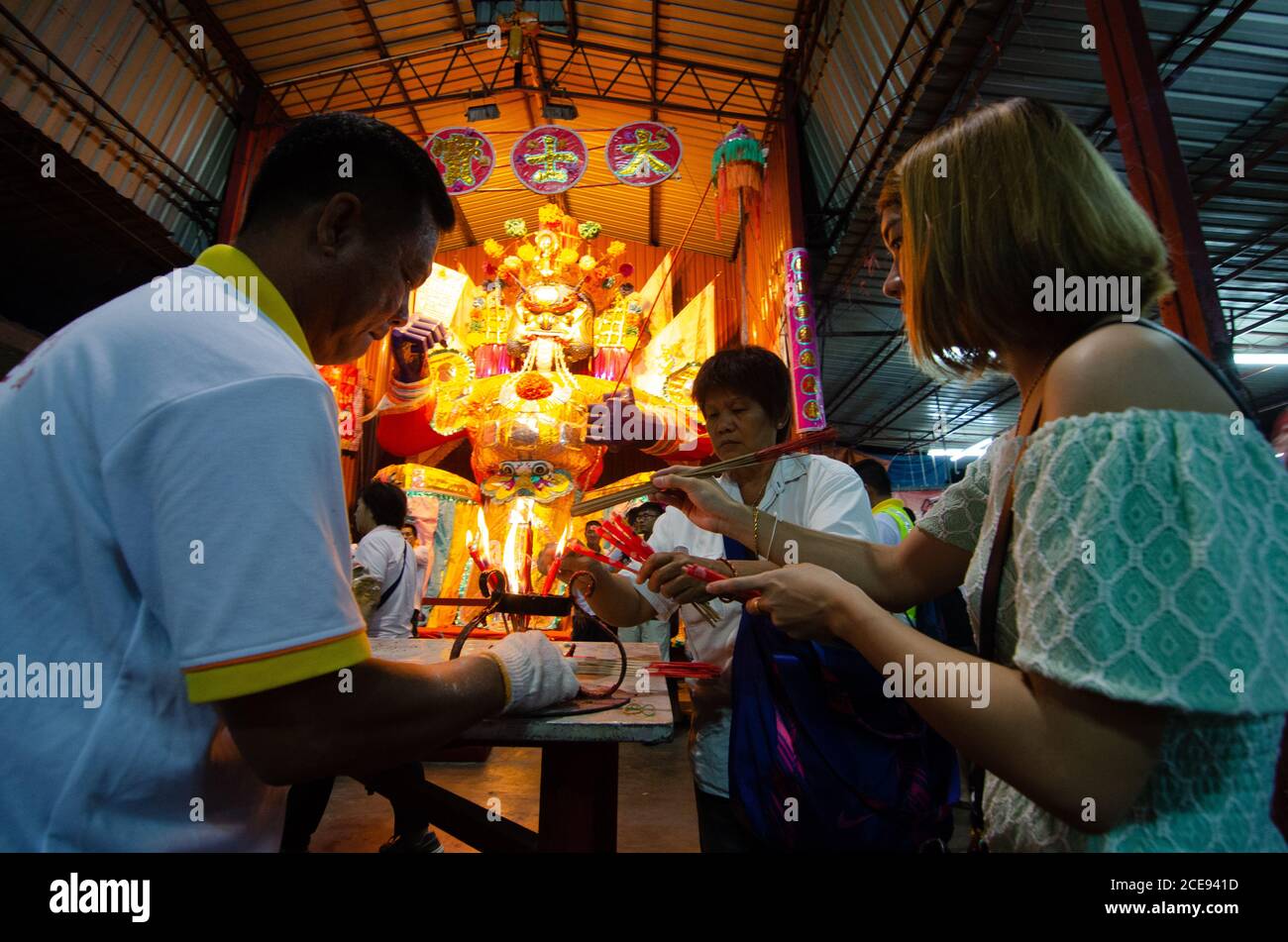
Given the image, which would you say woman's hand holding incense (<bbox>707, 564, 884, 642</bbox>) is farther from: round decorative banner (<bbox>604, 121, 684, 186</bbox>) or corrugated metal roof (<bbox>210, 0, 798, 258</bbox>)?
corrugated metal roof (<bbox>210, 0, 798, 258</bbox>)

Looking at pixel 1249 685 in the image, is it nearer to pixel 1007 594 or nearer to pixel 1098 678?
pixel 1098 678

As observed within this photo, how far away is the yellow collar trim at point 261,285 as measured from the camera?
0.94 m

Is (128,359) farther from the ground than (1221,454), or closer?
farther from the ground

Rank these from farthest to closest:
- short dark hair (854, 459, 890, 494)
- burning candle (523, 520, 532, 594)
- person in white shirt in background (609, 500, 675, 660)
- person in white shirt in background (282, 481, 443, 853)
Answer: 1. burning candle (523, 520, 532, 594)
2. person in white shirt in background (609, 500, 675, 660)
3. short dark hair (854, 459, 890, 494)
4. person in white shirt in background (282, 481, 443, 853)

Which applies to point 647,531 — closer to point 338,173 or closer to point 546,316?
point 338,173

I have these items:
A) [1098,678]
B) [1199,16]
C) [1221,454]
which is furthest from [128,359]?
[1199,16]

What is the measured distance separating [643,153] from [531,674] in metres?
6.96

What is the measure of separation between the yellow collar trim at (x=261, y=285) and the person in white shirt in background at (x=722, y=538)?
953mm

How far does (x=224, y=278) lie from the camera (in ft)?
3.03

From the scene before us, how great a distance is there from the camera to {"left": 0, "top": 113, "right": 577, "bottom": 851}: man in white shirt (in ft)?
2.24

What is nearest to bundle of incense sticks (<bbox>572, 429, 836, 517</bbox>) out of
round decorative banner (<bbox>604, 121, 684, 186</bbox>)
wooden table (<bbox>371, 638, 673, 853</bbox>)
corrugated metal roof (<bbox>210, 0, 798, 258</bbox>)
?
wooden table (<bbox>371, 638, 673, 853</bbox>)

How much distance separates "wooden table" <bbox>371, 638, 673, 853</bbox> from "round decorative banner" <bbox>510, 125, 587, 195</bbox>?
6.42 m

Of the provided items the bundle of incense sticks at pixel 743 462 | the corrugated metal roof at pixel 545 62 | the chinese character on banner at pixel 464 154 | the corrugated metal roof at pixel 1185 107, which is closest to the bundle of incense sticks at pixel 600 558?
the bundle of incense sticks at pixel 743 462
